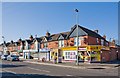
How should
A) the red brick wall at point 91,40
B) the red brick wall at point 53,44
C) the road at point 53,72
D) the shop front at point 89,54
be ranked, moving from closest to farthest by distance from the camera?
1. the road at point 53,72
2. the shop front at point 89,54
3. the red brick wall at point 91,40
4. the red brick wall at point 53,44

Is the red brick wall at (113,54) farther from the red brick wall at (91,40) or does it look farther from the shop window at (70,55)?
the shop window at (70,55)

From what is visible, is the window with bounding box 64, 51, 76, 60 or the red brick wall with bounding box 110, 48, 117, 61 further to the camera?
the red brick wall with bounding box 110, 48, 117, 61

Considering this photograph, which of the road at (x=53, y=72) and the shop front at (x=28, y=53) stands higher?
the shop front at (x=28, y=53)

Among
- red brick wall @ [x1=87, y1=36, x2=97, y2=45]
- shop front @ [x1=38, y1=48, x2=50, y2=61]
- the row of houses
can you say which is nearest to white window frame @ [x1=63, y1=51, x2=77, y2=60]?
the row of houses

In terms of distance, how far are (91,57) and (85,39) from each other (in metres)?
4.65


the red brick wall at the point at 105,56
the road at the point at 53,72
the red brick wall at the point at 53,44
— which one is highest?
the red brick wall at the point at 53,44

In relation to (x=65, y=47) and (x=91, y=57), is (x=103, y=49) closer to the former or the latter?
(x=91, y=57)

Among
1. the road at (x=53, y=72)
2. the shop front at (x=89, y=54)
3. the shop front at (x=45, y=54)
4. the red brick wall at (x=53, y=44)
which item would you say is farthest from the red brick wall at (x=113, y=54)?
the road at (x=53, y=72)

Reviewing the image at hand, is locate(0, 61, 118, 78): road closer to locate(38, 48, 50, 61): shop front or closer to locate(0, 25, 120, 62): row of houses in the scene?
locate(0, 25, 120, 62): row of houses

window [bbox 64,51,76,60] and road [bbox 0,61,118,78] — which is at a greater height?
window [bbox 64,51,76,60]

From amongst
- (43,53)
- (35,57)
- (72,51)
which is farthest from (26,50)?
(72,51)

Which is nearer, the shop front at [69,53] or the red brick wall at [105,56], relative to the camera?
the red brick wall at [105,56]

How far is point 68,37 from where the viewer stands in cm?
5022

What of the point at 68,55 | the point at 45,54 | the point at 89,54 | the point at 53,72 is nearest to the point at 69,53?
the point at 68,55
